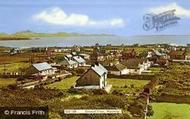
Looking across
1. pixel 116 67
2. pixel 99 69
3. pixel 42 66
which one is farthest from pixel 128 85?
pixel 42 66

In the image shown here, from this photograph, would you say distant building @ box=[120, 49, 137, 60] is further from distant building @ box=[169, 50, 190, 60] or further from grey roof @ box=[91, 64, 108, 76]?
distant building @ box=[169, 50, 190, 60]

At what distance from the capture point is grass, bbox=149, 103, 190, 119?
30.7 ft

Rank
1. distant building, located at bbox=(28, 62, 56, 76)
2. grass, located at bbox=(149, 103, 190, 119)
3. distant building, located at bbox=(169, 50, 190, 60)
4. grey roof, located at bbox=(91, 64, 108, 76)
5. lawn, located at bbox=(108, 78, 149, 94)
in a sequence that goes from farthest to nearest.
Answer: grey roof, located at bbox=(91, 64, 108, 76)
distant building, located at bbox=(169, 50, 190, 60)
lawn, located at bbox=(108, 78, 149, 94)
distant building, located at bbox=(28, 62, 56, 76)
grass, located at bbox=(149, 103, 190, 119)

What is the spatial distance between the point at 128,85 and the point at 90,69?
85cm

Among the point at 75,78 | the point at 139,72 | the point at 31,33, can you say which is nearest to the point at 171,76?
the point at 139,72

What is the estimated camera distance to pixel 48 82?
9969mm

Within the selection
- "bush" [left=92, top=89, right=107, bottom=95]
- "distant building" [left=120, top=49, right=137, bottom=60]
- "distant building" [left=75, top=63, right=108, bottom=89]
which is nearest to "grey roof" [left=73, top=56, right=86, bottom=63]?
"distant building" [left=75, top=63, right=108, bottom=89]

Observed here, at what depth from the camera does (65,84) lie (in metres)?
10.2

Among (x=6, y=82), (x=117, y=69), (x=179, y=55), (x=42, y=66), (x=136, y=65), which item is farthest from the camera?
(x=136, y=65)

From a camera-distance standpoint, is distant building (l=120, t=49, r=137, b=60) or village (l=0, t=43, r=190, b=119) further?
distant building (l=120, t=49, r=137, b=60)

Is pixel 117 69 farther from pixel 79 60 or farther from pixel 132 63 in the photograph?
pixel 132 63

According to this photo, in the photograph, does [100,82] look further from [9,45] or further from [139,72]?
[9,45]

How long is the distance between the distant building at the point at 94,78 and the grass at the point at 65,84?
0.34 ft

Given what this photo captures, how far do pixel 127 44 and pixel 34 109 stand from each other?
2.40 meters
